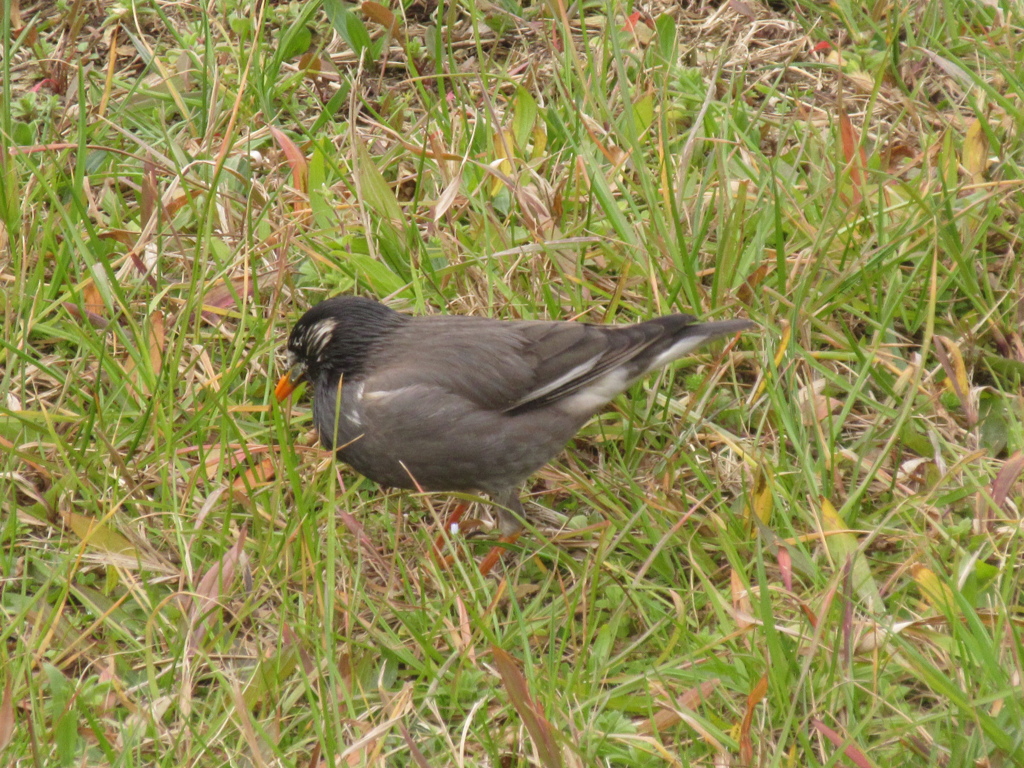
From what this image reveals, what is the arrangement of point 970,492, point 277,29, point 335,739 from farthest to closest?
point 277,29 → point 970,492 → point 335,739

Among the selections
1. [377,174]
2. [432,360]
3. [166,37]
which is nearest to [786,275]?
[432,360]

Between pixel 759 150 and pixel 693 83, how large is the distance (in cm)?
68

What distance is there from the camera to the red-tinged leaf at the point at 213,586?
13.8 feet

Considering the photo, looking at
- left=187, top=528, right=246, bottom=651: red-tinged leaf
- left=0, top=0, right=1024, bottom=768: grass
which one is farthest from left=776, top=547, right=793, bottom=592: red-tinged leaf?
left=187, top=528, right=246, bottom=651: red-tinged leaf

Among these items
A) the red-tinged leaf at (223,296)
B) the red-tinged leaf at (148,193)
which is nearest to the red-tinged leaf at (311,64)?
the red-tinged leaf at (148,193)

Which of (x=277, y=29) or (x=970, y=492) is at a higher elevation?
(x=277, y=29)

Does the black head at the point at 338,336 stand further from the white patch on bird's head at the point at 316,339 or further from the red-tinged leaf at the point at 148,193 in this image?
the red-tinged leaf at the point at 148,193

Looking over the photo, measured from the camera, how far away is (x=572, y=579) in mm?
4762

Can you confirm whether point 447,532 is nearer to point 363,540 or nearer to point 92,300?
point 363,540

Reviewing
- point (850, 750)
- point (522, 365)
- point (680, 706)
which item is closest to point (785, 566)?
point (680, 706)

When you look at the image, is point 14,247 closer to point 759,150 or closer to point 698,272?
point 698,272

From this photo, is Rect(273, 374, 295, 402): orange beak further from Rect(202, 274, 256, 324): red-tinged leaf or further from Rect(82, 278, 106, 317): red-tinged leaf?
Rect(82, 278, 106, 317): red-tinged leaf

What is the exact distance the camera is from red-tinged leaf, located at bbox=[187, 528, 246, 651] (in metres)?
4.21

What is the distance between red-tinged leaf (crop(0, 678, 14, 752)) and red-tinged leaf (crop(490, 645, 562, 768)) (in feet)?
4.68
